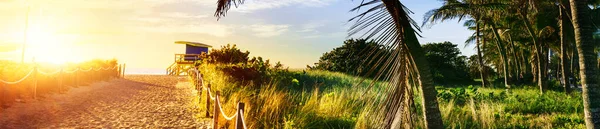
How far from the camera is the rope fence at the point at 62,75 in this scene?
10.7 meters

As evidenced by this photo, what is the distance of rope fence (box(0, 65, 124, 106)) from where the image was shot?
35.1 ft

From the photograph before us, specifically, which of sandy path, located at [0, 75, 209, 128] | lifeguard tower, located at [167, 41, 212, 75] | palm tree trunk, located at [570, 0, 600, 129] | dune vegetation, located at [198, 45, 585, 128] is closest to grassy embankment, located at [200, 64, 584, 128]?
dune vegetation, located at [198, 45, 585, 128]

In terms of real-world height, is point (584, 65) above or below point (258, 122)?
above

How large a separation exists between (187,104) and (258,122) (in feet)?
16.4

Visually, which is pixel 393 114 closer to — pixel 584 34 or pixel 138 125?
pixel 584 34

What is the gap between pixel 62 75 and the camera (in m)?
14.2

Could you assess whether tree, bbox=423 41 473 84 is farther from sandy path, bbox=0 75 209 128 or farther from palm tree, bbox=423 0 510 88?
sandy path, bbox=0 75 209 128

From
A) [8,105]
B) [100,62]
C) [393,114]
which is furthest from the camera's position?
[100,62]

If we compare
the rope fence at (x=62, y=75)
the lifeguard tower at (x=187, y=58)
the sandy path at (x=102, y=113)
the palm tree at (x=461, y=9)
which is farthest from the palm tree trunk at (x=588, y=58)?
the lifeguard tower at (x=187, y=58)

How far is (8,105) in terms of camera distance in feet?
31.7

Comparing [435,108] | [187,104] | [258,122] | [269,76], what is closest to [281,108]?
[258,122]

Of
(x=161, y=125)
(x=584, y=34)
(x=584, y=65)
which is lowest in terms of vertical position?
(x=161, y=125)

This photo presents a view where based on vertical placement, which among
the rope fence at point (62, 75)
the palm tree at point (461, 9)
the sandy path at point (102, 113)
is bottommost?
the sandy path at point (102, 113)

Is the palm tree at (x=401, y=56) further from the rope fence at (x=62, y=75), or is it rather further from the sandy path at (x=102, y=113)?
the rope fence at (x=62, y=75)
